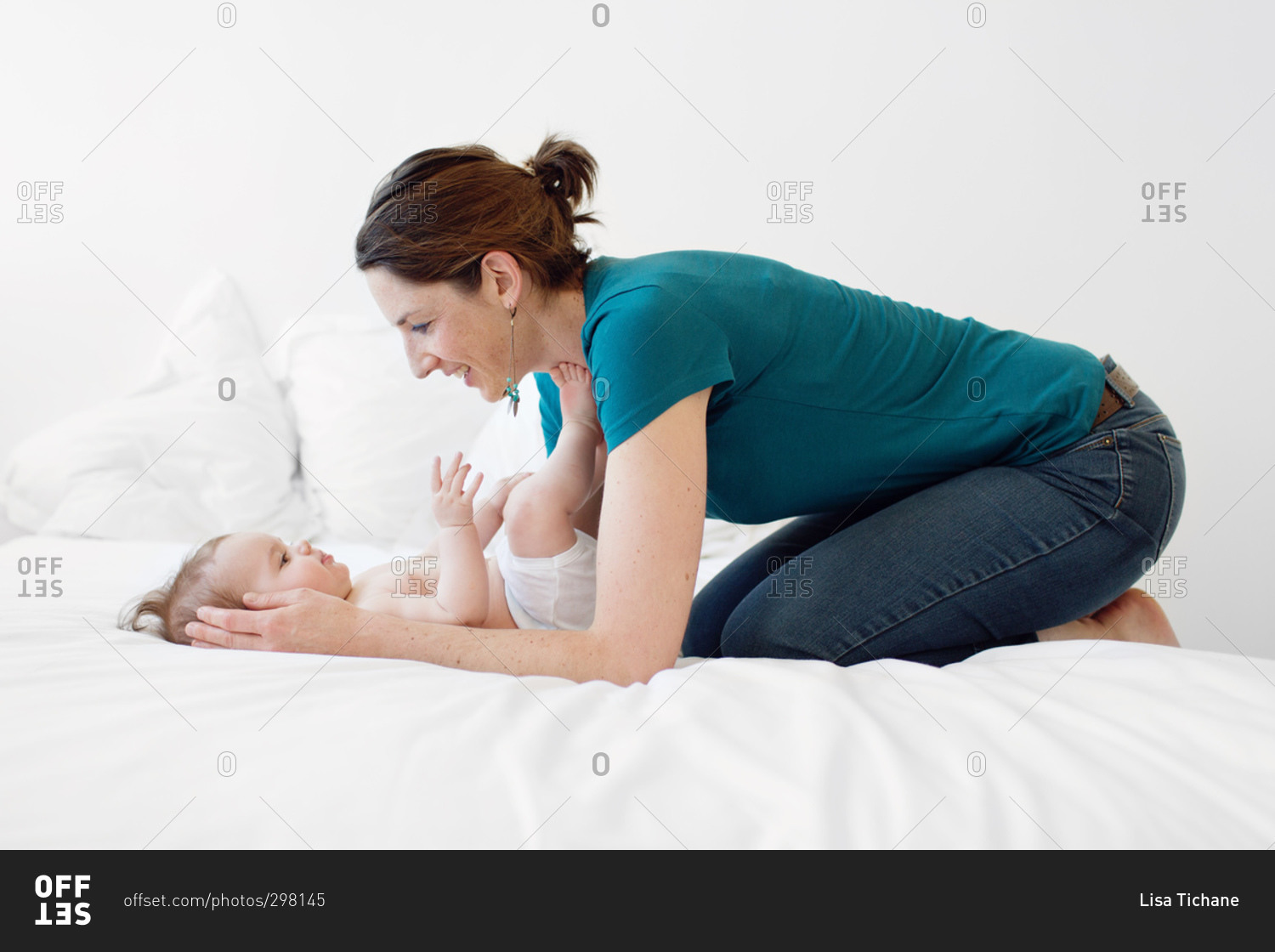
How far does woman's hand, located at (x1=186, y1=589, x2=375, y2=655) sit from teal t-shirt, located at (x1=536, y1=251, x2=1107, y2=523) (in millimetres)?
363

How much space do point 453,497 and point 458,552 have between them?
72mm

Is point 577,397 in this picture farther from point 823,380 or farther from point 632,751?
point 632,751

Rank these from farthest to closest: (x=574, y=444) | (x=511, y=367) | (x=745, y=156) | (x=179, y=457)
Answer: (x=745, y=156)
(x=179, y=457)
(x=574, y=444)
(x=511, y=367)

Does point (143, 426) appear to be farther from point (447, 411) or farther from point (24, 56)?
point (24, 56)

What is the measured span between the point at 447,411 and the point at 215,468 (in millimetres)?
550

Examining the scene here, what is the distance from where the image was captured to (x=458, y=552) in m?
1.15

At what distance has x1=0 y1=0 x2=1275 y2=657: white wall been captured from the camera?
6.69 feet

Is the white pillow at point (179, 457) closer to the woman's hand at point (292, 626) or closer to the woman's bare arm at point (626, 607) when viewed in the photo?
the woman's hand at point (292, 626)

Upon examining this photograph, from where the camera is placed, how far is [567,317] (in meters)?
1.16

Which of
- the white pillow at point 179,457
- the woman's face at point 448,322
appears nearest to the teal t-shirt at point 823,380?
the woman's face at point 448,322
